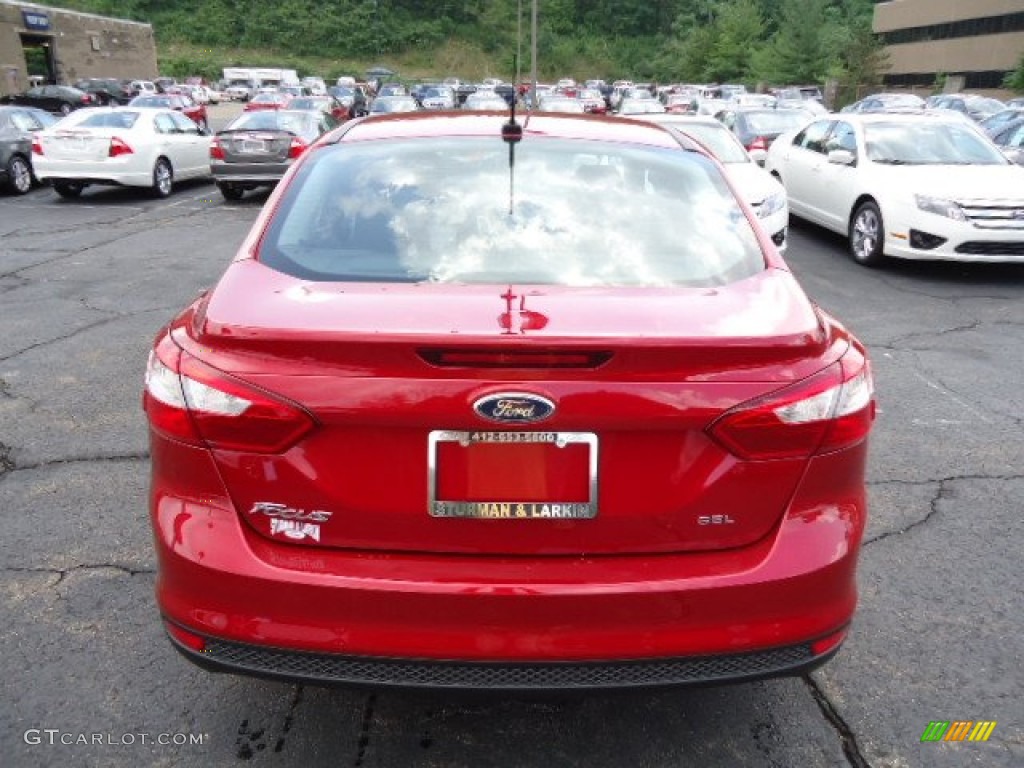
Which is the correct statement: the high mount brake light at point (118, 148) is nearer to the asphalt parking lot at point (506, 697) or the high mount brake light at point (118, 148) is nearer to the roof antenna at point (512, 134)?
the asphalt parking lot at point (506, 697)

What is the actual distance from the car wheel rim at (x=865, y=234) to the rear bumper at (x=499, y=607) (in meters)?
8.32

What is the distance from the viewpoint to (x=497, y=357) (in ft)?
6.70

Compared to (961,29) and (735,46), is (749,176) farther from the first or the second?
(735,46)

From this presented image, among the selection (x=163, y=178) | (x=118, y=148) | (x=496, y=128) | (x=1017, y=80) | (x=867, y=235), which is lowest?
(x=1017, y=80)

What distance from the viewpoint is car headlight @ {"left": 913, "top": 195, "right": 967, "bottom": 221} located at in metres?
8.78

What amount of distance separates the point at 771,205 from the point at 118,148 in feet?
35.3

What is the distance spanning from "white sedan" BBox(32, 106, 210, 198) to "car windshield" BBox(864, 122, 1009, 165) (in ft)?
36.9

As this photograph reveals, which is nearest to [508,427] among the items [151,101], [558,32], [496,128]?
[496,128]

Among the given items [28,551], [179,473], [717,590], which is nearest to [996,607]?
[717,590]

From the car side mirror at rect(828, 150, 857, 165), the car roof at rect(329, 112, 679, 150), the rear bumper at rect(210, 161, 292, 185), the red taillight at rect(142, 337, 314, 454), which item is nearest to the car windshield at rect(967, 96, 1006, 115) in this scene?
the car side mirror at rect(828, 150, 857, 165)

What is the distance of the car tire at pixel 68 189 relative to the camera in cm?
1511

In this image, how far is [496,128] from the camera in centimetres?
328

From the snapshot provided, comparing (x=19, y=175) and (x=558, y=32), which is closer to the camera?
(x=19, y=175)

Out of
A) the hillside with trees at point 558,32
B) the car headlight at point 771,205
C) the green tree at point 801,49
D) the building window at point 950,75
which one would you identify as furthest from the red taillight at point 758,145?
the green tree at point 801,49
